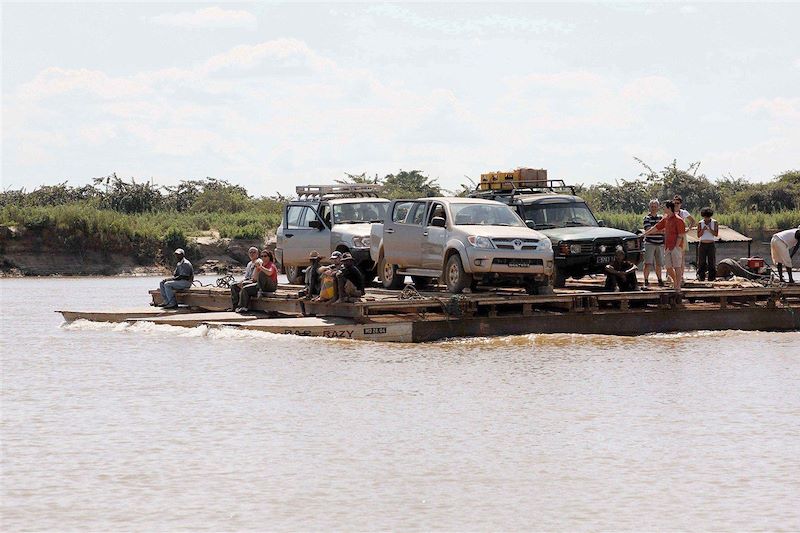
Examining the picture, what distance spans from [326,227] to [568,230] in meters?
4.56

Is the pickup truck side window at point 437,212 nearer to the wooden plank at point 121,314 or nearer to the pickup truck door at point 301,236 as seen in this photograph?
the pickup truck door at point 301,236

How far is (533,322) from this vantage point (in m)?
21.0

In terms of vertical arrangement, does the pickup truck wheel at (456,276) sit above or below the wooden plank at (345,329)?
above

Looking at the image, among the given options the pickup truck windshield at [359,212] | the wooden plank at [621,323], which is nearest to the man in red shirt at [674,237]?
the wooden plank at [621,323]

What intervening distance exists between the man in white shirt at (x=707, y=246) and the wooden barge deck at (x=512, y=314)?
1453mm

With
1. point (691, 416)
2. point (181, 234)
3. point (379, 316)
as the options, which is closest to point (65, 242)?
point (181, 234)

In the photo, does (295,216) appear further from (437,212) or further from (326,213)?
(437,212)

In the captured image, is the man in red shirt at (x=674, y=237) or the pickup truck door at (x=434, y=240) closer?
the pickup truck door at (x=434, y=240)

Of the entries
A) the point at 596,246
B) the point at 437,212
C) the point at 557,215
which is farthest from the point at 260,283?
the point at 596,246

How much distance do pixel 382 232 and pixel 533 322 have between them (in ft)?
11.6

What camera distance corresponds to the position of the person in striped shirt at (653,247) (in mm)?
24188

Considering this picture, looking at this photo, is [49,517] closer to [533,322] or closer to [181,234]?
[533,322]

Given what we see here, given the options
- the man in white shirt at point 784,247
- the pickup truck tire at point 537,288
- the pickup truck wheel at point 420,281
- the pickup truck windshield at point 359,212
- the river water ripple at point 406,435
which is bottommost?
the river water ripple at point 406,435

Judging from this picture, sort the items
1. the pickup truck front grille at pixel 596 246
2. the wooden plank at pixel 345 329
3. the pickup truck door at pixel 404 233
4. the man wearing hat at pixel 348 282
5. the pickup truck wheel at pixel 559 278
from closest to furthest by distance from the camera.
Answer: the wooden plank at pixel 345 329 → the man wearing hat at pixel 348 282 → the pickup truck door at pixel 404 233 → the pickup truck front grille at pixel 596 246 → the pickup truck wheel at pixel 559 278
